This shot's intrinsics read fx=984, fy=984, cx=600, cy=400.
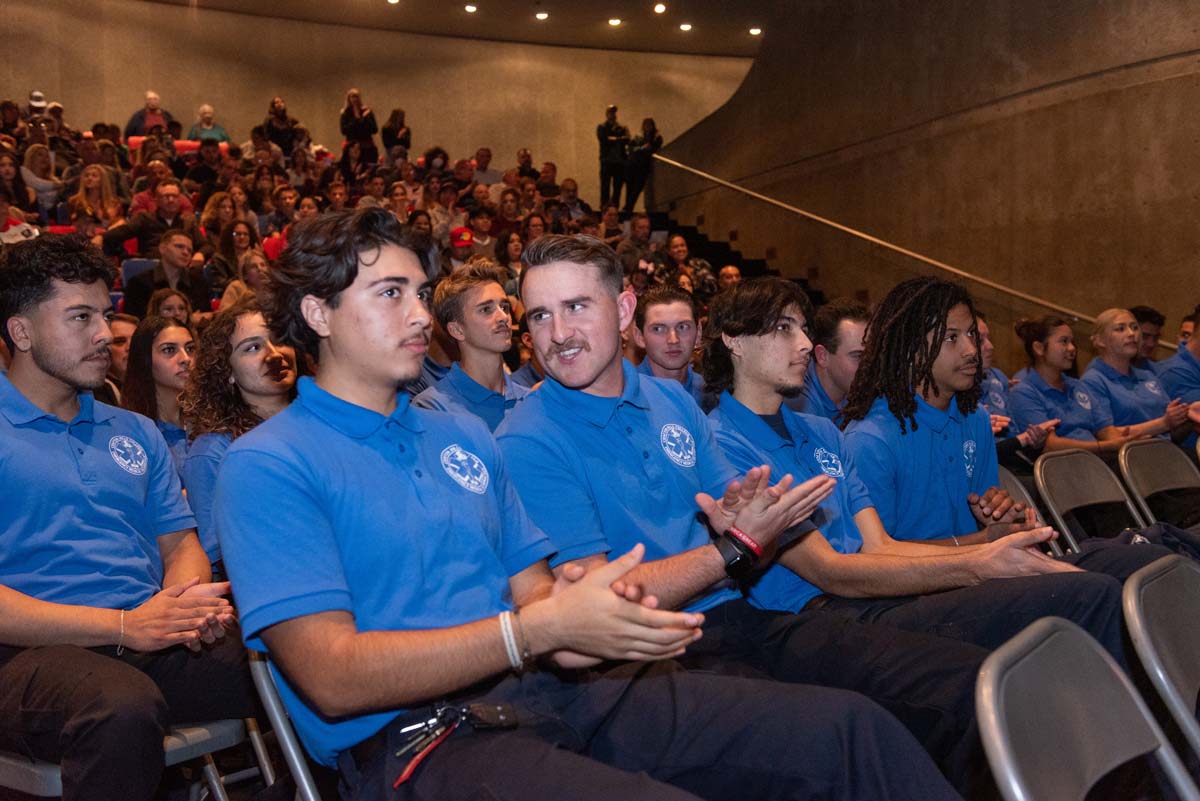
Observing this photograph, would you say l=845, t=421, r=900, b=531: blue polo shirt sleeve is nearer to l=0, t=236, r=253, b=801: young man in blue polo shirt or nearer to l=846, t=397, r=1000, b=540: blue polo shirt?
l=846, t=397, r=1000, b=540: blue polo shirt

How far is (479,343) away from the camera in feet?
13.5

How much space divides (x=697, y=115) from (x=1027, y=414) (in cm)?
1155

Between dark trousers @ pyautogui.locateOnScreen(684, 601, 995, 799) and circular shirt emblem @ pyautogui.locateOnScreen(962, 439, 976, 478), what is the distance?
1.16 m

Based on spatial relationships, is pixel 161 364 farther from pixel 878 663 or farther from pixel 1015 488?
pixel 1015 488

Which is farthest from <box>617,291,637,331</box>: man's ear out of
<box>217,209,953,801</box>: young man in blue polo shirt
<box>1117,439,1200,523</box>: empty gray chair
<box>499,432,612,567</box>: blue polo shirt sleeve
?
<box>1117,439,1200,523</box>: empty gray chair

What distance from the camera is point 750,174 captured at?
12.8 meters

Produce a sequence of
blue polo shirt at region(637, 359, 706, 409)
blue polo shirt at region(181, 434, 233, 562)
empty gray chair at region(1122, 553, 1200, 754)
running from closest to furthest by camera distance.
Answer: empty gray chair at region(1122, 553, 1200, 754) → blue polo shirt at region(181, 434, 233, 562) → blue polo shirt at region(637, 359, 706, 409)

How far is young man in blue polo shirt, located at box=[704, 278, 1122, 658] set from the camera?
2.40 meters

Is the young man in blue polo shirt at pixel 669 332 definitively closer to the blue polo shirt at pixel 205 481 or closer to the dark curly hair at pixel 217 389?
the dark curly hair at pixel 217 389

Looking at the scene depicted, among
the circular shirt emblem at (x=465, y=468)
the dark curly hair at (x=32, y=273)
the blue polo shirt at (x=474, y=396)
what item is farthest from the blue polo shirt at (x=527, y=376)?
the circular shirt emblem at (x=465, y=468)

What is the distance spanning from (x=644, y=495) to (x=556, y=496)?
226 millimetres

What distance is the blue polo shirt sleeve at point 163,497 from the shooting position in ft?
8.89

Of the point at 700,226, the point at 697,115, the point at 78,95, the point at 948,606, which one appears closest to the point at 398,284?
the point at 948,606

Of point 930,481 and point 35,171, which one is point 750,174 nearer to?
point 35,171
